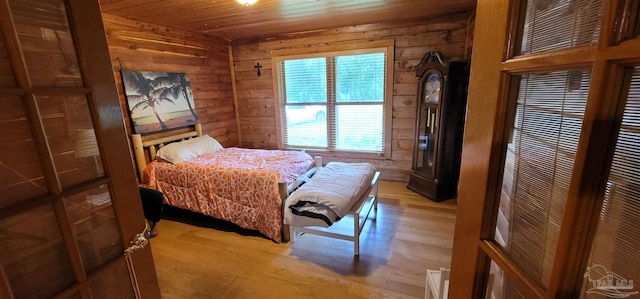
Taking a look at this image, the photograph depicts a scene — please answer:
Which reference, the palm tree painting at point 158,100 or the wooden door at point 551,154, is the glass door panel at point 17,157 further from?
the palm tree painting at point 158,100

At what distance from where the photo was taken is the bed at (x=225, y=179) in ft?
8.89

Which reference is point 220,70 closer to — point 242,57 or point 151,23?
point 242,57

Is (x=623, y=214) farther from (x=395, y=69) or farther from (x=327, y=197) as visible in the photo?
(x=395, y=69)

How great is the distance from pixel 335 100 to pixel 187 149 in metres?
2.29

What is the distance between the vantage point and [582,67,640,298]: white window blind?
1.25ft

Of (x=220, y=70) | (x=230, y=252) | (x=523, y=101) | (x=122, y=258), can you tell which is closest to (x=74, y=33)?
(x=122, y=258)

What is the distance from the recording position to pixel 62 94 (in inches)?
29.3

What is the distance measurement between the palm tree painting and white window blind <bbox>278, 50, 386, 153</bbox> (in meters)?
1.52

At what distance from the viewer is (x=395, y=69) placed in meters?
3.89

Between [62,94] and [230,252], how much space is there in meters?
2.14

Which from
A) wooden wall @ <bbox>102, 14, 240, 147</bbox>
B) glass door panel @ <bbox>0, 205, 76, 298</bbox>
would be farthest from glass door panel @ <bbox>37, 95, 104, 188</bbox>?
wooden wall @ <bbox>102, 14, 240, 147</bbox>

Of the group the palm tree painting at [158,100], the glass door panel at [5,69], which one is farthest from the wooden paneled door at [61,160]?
the palm tree painting at [158,100]

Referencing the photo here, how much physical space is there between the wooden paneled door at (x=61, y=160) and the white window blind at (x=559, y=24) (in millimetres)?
1130

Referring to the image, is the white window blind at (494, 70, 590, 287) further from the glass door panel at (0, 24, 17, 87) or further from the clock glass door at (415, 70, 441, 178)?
the clock glass door at (415, 70, 441, 178)
